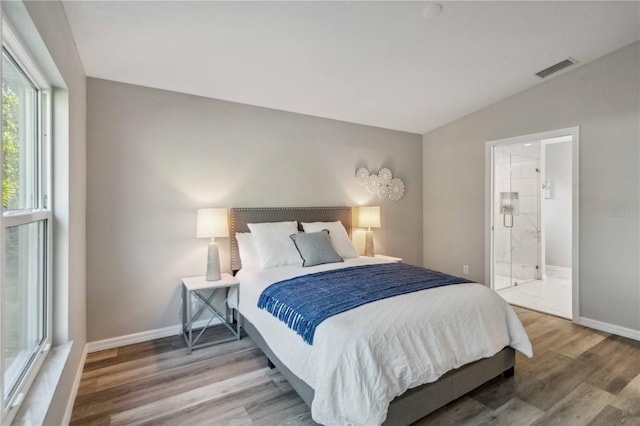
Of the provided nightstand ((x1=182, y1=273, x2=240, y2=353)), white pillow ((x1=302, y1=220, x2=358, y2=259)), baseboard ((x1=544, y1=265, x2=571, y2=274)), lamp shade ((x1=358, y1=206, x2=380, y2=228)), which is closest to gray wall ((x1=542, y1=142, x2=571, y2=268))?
baseboard ((x1=544, y1=265, x2=571, y2=274))

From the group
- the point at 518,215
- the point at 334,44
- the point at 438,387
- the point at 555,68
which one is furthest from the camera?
the point at 518,215

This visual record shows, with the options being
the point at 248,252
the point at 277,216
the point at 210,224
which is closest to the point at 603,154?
the point at 277,216

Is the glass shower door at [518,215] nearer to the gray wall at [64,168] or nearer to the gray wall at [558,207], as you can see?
the gray wall at [558,207]

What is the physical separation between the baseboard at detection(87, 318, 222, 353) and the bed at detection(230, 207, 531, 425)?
1.13 metres

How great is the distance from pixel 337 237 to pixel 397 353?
205 cm

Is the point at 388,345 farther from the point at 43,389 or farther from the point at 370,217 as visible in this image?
the point at 370,217

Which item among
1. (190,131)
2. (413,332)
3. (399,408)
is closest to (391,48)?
(190,131)

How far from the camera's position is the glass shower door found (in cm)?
530

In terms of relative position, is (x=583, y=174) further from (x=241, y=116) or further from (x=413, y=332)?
(x=241, y=116)

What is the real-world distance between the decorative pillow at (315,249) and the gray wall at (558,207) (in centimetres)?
478

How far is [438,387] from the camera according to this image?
1.89 meters

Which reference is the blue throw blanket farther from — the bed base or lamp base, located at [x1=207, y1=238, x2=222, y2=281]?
lamp base, located at [x1=207, y1=238, x2=222, y2=281]

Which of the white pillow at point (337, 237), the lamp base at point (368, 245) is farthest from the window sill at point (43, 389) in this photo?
the lamp base at point (368, 245)

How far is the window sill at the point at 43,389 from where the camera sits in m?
1.31
